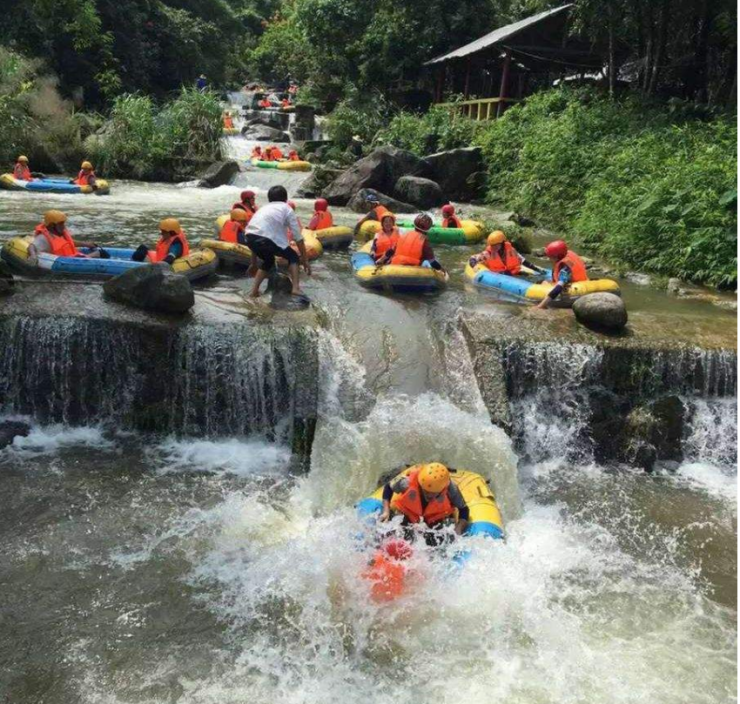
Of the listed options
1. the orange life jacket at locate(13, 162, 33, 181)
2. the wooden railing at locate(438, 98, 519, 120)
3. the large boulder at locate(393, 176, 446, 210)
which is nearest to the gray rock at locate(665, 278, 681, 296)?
the large boulder at locate(393, 176, 446, 210)

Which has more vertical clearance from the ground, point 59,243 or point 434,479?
point 59,243

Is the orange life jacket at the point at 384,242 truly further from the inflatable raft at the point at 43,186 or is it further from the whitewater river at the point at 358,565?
the inflatable raft at the point at 43,186

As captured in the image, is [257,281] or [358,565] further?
[257,281]

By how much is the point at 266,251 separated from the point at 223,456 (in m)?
2.63

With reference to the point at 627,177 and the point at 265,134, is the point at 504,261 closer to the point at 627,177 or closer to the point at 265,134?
the point at 627,177

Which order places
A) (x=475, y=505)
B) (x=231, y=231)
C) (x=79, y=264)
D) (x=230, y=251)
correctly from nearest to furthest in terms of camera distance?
1. (x=475, y=505)
2. (x=79, y=264)
3. (x=230, y=251)
4. (x=231, y=231)

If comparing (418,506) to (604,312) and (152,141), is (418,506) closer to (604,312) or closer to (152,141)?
(604,312)

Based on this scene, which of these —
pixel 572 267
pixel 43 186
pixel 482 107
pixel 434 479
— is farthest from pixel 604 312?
pixel 482 107

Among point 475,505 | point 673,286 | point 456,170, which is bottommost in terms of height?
point 475,505

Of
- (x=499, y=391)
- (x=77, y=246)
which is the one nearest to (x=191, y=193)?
(x=77, y=246)

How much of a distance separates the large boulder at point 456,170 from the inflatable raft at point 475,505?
1471cm

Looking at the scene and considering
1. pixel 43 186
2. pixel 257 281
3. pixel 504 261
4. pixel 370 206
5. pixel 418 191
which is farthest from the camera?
pixel 418 191

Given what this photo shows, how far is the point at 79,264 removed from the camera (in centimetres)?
900

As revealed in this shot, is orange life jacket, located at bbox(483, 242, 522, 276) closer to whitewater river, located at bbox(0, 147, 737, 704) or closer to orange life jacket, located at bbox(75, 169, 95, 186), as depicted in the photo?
whitewater river, located at bbox(0, 147, 737, 704)
